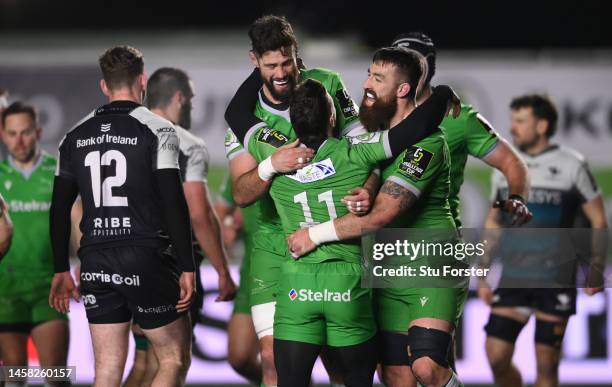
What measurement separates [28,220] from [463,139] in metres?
3.11

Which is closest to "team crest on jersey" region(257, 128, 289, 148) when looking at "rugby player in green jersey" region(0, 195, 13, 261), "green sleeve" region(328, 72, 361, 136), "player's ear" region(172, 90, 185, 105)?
"green sleeve" region(328, 72, 361, 136)

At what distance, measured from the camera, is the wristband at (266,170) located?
18.6 feet

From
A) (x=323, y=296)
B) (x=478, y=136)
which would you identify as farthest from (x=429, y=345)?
(x=478, y=136)

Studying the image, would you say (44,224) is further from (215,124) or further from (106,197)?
(215,124)

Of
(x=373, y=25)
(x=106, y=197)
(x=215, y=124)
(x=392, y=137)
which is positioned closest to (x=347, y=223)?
(x=392, y=137)

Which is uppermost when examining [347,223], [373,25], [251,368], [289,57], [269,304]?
[373,25]

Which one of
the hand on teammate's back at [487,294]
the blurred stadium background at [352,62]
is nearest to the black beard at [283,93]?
the hand on teammate's back at [487,294]

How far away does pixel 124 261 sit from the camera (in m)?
5.92

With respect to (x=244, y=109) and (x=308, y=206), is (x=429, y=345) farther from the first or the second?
(x=244, y=109)

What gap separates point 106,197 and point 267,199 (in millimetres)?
1016

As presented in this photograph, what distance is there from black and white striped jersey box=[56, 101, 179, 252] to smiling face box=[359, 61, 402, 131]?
3.60ft

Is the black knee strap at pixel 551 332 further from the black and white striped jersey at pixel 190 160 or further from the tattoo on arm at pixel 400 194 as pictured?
the black and white striped jersey at pixel 190 160

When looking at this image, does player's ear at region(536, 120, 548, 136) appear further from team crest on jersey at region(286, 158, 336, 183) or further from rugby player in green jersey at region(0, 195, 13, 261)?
rugby player in green jersey at region(0, 195, 13, 261)

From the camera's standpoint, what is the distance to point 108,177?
5.93m
